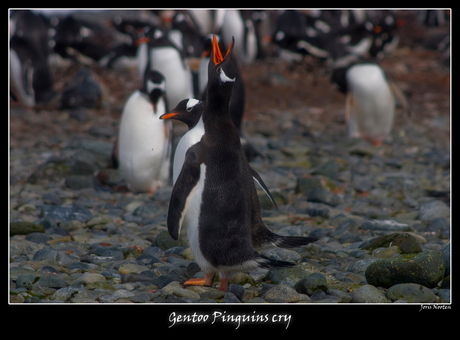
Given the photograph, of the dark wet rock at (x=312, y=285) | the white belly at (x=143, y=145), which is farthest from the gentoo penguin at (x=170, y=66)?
the dark wet rock at (x=312, y=285)

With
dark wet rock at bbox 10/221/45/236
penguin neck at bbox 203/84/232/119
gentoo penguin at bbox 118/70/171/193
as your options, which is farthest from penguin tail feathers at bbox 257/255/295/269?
gentoo penguin at bbox 118/70/171/193

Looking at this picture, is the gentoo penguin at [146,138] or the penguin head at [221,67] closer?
the penguin head at [221,67]

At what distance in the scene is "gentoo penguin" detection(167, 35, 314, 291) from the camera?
2408 mm

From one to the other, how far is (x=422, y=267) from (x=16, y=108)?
6.57 m

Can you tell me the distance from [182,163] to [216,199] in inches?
9.1

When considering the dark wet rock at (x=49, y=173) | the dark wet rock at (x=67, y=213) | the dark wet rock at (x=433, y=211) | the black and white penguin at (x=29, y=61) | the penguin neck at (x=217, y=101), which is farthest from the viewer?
the black and white penguin at (x=29, y=61)

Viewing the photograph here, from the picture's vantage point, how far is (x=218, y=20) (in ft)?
42.7

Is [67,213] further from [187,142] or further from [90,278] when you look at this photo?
[187,142]

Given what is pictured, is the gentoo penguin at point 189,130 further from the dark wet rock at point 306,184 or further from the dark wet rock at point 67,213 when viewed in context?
the dark wet rock at point 306,184

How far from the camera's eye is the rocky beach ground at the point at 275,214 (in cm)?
246

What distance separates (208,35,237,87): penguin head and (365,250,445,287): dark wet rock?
1.08 meters

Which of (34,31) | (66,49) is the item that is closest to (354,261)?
(34,31)

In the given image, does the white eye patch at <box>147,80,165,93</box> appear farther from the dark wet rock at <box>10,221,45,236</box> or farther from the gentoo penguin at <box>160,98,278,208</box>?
the gentoo penguin at <box>160,98,278,208</box>
